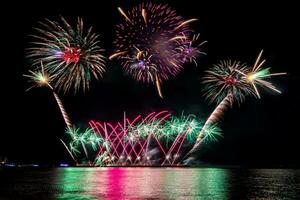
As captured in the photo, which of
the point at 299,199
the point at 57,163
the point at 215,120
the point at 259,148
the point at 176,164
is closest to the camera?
the point at 299,199

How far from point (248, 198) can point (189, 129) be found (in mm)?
49970

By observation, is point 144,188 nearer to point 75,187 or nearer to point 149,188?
point 149,188

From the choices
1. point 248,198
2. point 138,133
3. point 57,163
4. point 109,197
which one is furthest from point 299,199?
point 57,163

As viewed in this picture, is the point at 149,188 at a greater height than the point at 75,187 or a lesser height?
greater

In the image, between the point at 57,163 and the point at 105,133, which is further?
the point at 57,163

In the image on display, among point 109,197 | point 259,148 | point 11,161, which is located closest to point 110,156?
point 11,161

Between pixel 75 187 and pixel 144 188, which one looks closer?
pixel 144 188

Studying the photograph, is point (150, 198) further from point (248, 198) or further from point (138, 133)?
point (138, 133)

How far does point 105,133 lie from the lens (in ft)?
233

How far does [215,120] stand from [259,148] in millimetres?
55824

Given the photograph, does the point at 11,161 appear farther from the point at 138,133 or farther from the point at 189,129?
the point at 189,129

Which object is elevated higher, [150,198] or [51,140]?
[51,140]

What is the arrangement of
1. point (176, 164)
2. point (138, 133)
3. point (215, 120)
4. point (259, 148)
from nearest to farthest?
point (215, 120), point (138, 133), point (176, 164), point (259, 148)

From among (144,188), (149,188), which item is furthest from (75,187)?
(149,188)
